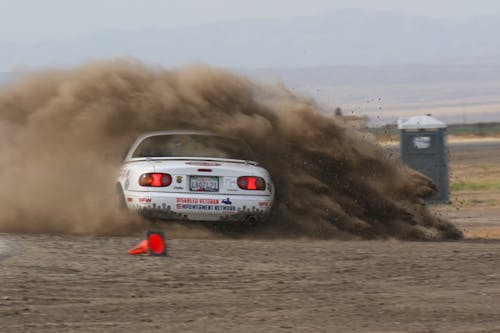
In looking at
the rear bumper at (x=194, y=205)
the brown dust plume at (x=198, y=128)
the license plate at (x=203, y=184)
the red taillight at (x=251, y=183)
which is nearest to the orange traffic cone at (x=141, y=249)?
the rear bumper at (x=194, y=205)

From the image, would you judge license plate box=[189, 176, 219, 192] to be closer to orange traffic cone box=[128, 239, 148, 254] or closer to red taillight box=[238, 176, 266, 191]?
red taillight box=[238, 176, 266, 191]

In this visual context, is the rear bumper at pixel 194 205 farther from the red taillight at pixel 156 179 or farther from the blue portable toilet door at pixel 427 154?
the blue portable toilet door at pixel 427 154

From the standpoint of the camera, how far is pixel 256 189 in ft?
44.5

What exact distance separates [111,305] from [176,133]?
597 cm

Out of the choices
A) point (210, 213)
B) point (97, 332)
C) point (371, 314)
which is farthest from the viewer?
point (210, 213)

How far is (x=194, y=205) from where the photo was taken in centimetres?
1330

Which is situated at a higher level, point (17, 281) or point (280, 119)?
point (280, 119)

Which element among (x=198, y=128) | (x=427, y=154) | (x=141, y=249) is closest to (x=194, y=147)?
(x=198, y=128)

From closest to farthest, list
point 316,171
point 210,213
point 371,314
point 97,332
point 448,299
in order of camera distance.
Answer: point 97,332
point 371,314
point 448,299
point 210,213
point 316,171

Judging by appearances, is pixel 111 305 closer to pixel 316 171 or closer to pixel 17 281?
pixel 17 281

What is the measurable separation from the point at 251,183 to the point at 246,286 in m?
4.07

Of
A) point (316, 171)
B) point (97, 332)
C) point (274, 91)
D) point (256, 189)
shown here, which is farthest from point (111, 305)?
point (274, 91)

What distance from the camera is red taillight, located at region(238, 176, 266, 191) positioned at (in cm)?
1348

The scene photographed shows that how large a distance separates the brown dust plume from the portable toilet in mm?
6660
